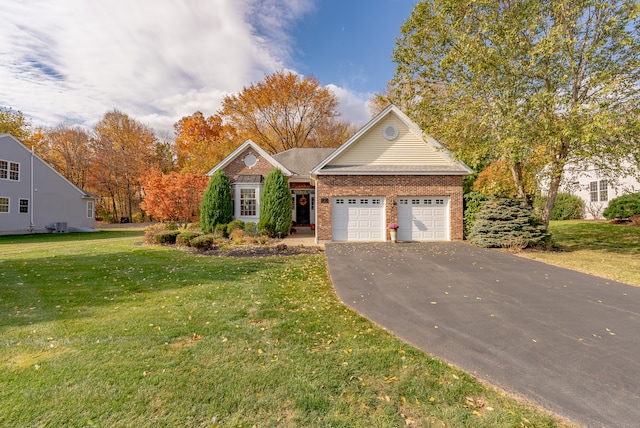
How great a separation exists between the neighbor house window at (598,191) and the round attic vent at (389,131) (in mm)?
16741

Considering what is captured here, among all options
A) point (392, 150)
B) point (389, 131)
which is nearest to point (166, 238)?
point (392, 150)

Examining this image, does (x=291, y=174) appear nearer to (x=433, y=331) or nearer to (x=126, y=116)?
(x=433, y=331)

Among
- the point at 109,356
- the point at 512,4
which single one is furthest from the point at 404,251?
the point at 512,4

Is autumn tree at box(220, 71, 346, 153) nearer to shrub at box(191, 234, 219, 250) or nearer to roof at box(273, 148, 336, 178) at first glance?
roof at box(273, 148, 336, 178)

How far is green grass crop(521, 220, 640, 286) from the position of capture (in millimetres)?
8172

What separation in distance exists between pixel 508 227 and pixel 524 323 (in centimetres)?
858

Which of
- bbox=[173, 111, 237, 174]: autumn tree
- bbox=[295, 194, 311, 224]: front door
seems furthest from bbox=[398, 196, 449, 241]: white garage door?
bbox=[173, 111, 237, 174]: autumn tree

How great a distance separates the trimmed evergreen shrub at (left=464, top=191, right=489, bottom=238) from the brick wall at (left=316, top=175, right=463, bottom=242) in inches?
11.8

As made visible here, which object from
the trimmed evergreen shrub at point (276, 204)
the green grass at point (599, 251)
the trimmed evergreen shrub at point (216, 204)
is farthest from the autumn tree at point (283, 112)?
the green grass at point (599, 251)

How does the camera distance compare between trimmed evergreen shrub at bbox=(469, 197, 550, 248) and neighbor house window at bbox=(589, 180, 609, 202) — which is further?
neighbor house window at bbox=(589, 180, 609, 202)

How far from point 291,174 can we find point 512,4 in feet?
40.0

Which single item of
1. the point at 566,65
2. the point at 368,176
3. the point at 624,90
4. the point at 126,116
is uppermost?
the point at 126,116

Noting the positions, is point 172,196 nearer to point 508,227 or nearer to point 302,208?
point 302,208

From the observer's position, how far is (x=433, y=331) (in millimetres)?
4336
